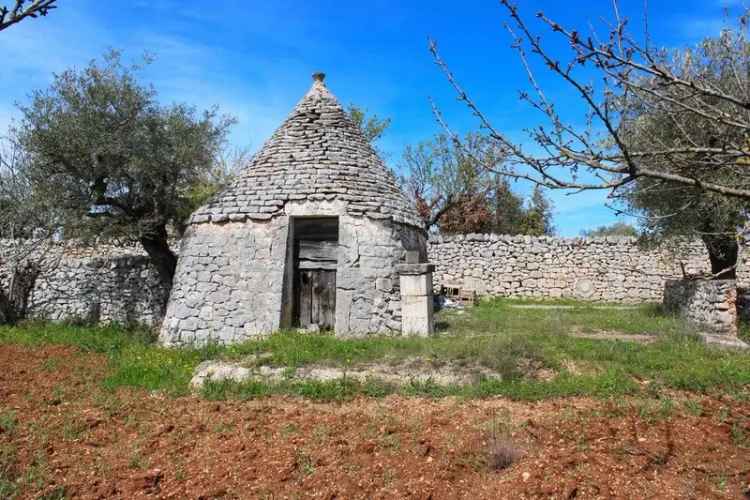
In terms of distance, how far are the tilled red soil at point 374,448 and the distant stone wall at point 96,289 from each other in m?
6.45

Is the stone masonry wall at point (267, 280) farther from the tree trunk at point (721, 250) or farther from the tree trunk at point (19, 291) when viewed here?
the tree trunk at point (721, 250)

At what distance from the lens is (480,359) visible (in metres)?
7.03

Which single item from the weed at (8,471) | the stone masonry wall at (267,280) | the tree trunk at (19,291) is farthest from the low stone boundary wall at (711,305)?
the tree trunk at (19,291)

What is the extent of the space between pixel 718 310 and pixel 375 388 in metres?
8.01

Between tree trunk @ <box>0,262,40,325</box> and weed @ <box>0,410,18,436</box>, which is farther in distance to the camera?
tree trunk @ <box>0,262,40,325</box>

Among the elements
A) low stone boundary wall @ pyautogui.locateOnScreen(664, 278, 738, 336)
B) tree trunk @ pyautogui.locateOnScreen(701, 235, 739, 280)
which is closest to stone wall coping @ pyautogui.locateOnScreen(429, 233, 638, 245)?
tree trunk @ pyautogui.locateOnScreen(701, 235, 739, 280)

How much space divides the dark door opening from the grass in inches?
47.5

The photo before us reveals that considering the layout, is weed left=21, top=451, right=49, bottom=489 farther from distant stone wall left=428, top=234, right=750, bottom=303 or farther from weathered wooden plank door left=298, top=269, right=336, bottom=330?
distant stone wall left=428, top=234, right=750, bottom=303

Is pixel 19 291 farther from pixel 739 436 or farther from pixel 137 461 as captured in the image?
Result: pixel 739 436

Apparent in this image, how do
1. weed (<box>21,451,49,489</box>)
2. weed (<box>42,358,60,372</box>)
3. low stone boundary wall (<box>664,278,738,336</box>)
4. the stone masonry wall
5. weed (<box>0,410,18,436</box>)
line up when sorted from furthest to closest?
low stone boundary wall (<box>664,278,738,336</box>), the stone masonry wall, weed (<box>42,358,60,372</box>), weed (<box>0,410,18,436</box>), weed (<box>21,451,49,489</box>)

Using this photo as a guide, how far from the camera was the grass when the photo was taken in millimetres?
6219

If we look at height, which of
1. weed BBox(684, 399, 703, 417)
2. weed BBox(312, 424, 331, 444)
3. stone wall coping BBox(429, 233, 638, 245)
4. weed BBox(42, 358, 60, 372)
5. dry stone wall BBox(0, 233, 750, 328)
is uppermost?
stone wall coping BBox(429, 233, 638, 245)

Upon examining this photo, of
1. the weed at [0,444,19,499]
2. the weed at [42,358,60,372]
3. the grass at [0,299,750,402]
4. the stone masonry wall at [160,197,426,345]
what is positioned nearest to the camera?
the weed at [0,444,19,499]

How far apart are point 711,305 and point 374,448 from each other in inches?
358
